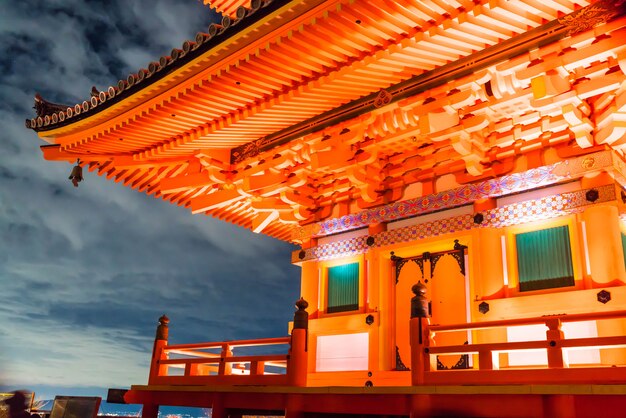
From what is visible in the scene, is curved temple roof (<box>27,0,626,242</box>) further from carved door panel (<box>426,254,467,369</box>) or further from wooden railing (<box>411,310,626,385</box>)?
wooden railing (<box>411,310,626,385</box>)

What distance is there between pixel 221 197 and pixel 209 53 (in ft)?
12.2

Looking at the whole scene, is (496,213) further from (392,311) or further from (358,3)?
(358,3)

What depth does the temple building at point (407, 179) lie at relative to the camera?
641cm

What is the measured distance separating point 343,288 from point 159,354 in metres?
3.61

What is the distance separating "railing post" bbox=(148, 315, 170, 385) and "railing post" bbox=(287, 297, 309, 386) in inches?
121

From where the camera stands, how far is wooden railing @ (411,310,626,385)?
5.63 metres

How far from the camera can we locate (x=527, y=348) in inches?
236

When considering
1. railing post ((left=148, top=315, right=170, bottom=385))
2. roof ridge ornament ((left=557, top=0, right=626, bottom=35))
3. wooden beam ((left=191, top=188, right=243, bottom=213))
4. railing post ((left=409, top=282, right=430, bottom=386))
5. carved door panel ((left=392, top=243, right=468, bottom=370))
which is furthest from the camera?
wooden beam ((left=191, top=188, right=243, bottom=213))

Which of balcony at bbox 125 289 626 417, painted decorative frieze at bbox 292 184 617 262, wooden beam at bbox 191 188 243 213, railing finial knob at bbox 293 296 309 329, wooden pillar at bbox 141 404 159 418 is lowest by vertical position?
wooden pillar at bbox 141 404 159 418

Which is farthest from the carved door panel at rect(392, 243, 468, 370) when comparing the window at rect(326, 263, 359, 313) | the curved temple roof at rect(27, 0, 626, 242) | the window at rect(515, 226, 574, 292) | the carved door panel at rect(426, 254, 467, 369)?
the curved temple roof at rect(27, 0, 626, 242)

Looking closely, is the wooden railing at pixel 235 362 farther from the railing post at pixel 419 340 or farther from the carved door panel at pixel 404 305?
the carved door panel at pixel 404 305

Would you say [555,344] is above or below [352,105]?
below

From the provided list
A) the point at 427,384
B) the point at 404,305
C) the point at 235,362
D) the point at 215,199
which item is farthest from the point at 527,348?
the point at 215,199

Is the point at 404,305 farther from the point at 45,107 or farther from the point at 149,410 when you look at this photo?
the point at 45,107
